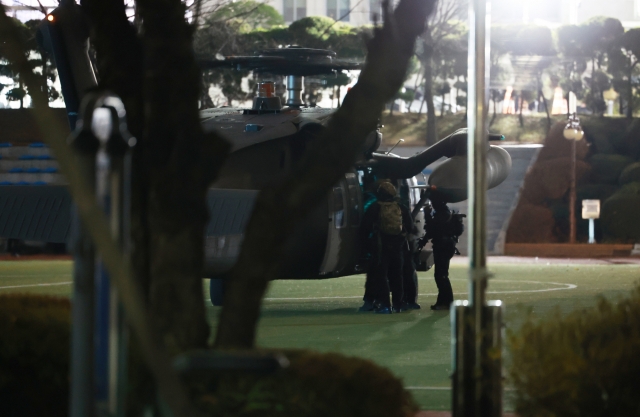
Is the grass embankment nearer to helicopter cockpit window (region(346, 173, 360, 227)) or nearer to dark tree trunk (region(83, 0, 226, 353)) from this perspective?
helicopter cockpit window (region(346, 173, 360, 227))

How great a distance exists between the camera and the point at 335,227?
16.1 m

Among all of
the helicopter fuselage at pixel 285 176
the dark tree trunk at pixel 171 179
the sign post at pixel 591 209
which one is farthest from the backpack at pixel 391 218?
the sign post at pixel 591 209

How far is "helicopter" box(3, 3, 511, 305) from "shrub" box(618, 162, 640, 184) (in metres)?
22.8

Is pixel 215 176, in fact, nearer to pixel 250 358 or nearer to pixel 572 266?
pixel 250 358

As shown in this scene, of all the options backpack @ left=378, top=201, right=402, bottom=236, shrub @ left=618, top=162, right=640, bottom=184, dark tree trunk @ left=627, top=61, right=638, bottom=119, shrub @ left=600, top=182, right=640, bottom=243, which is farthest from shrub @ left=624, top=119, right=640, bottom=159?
backpack @ left=378, top=201, right=402, bottom=236

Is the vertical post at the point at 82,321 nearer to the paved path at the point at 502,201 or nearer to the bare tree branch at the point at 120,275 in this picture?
the bare tree branch at the point at 120,275

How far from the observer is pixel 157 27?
5.99 metres

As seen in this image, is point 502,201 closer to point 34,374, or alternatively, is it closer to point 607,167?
point 607,167

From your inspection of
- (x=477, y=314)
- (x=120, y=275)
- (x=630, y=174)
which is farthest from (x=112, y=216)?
(x=630, y=174)

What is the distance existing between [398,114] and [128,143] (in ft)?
189

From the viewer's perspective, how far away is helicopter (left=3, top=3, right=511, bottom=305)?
1466 cm

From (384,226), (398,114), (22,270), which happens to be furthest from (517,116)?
(384,226)

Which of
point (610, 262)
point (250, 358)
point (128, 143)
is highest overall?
point (128, 143)

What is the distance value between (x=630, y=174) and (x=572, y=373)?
3487cm
